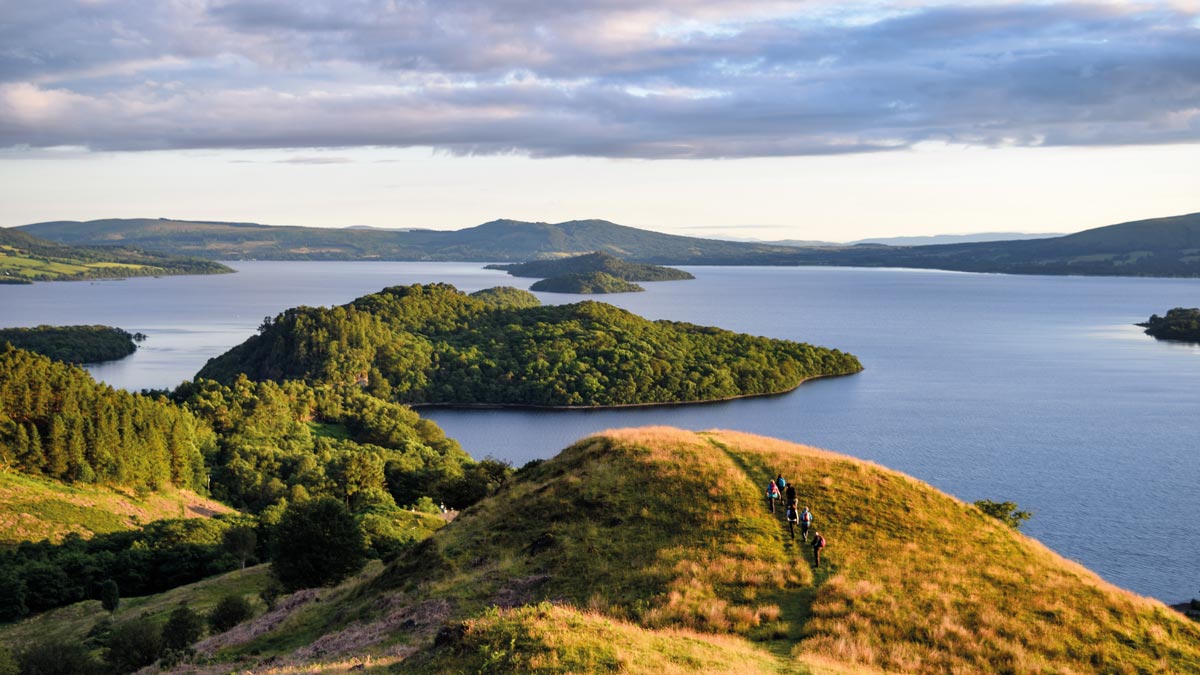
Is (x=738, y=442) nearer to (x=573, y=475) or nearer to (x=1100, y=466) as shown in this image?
(x=573, y=475)

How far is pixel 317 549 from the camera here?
6000 cm

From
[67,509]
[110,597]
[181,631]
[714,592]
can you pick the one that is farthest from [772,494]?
[67,509]

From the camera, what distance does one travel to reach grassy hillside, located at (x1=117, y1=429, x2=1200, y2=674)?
3095 centimetres

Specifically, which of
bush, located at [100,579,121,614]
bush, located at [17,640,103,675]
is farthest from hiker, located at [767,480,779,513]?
bush, located at [100,579,121,614]

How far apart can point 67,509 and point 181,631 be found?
5520 centimetres

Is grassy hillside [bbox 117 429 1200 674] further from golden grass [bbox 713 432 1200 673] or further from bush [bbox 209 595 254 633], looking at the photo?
bush [bbox 209 595 254 633]

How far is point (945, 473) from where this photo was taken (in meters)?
146

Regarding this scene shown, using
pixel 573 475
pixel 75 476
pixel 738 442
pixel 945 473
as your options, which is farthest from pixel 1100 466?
pixel 75 476

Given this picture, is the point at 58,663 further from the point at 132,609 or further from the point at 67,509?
the point at 67,509

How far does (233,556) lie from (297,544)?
27.2 meters

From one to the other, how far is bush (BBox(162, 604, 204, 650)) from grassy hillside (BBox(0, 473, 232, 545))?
142 ft

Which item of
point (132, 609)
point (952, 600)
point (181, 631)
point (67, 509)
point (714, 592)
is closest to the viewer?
point (714, 592)

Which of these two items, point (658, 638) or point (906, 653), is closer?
point (658, 638)

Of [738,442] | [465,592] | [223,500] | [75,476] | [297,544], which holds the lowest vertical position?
[223,500]
